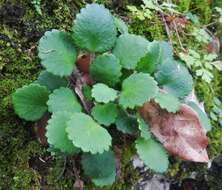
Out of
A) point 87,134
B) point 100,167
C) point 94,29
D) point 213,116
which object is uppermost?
point 94,29

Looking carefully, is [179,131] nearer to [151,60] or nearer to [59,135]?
[151,60]

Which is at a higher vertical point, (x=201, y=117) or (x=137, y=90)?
(x=137, y=90)

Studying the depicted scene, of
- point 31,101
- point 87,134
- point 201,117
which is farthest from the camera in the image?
point 201,117

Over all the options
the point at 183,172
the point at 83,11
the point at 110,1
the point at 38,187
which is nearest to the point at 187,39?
the point at 110,1

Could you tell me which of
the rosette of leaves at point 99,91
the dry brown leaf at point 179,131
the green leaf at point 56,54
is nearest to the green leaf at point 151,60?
the rosette of leaves at point 99,91

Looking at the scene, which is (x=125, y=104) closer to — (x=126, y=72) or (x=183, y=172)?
(x=126, y=72)

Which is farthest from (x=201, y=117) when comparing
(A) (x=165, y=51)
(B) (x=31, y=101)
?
(B) (x=31, y=101)
